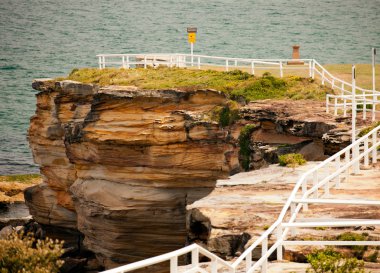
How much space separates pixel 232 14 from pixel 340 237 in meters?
146

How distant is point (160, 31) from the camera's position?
150250 millimetres

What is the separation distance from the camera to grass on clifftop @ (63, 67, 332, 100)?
46.8m

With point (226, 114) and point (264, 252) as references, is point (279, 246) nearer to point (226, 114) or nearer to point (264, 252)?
point (264, 252)

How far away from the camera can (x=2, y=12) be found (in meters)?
155

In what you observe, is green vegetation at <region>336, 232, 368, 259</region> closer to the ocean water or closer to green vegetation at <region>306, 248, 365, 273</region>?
green vegetation at <region>306, 248, 365, 273</region>

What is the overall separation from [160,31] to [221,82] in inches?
4055

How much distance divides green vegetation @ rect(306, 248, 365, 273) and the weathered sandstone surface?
17981 mm

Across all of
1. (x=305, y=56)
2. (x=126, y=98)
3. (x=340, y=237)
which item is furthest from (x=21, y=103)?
(x=340, y=237)

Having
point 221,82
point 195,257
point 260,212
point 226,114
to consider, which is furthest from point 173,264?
point 221,82

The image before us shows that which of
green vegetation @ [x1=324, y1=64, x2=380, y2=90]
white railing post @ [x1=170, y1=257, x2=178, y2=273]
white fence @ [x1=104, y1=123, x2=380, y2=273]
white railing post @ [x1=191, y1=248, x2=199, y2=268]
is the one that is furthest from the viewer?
green vegetation @ [x1=324, y1=64, x2=380, y2=90]

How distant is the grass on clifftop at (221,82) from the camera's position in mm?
46781

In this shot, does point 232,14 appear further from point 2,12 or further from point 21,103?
point 21,103

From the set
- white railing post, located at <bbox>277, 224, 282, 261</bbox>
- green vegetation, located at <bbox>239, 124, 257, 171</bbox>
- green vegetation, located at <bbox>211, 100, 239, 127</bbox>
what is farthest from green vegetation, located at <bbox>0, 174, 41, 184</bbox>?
white railing post, located at <bbox>277, 224, 282, 261</bbox>

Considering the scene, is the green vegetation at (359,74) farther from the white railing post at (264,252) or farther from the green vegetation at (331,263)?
the white railing post at (264,252)
